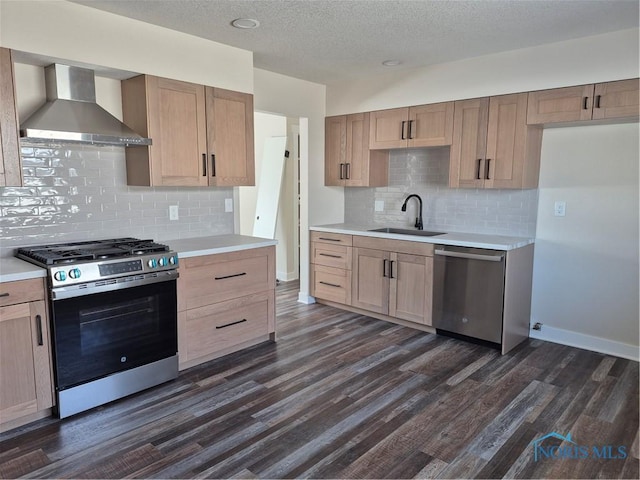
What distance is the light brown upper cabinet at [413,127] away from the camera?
4.06 metres

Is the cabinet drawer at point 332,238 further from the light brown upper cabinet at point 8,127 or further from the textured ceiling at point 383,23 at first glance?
the light brown upper cabinet at point 8,127

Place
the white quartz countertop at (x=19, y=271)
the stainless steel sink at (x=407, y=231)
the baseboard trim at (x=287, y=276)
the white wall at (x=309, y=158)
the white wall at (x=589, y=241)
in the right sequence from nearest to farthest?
the white quartz countertop at (x=19, y=271), the white wall at (x=589, y=241), the stainless steel sink at (x=407, y=231), the white wall at (x=309, y=158), the baseboard trim at (x=287, y=276)

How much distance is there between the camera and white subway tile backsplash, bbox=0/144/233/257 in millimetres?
2797

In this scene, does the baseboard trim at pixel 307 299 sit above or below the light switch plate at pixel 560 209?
below

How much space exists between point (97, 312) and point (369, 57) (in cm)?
300

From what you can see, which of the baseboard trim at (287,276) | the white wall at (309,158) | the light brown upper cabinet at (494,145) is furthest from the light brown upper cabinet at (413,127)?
the baseboard trim at (287,276)

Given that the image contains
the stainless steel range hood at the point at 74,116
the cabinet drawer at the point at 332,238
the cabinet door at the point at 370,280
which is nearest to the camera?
the stainless steel range hood at the point at 74,116

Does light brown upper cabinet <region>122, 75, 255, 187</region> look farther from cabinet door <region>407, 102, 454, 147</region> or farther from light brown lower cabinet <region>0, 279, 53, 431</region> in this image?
cabinet door <region>407, 102, 454, 147</region>

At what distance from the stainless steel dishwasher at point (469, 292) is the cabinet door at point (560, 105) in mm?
1150

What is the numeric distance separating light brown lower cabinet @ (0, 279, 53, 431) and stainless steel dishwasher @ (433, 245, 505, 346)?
116 inches

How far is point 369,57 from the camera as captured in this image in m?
3.89

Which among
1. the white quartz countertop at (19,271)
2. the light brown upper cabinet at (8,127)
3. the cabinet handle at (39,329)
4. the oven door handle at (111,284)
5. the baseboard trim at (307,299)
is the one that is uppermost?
the light brown upper cabinet at (8,127)

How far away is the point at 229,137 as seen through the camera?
3607 millimetres

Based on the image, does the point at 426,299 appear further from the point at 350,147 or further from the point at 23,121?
the point at 23,121
